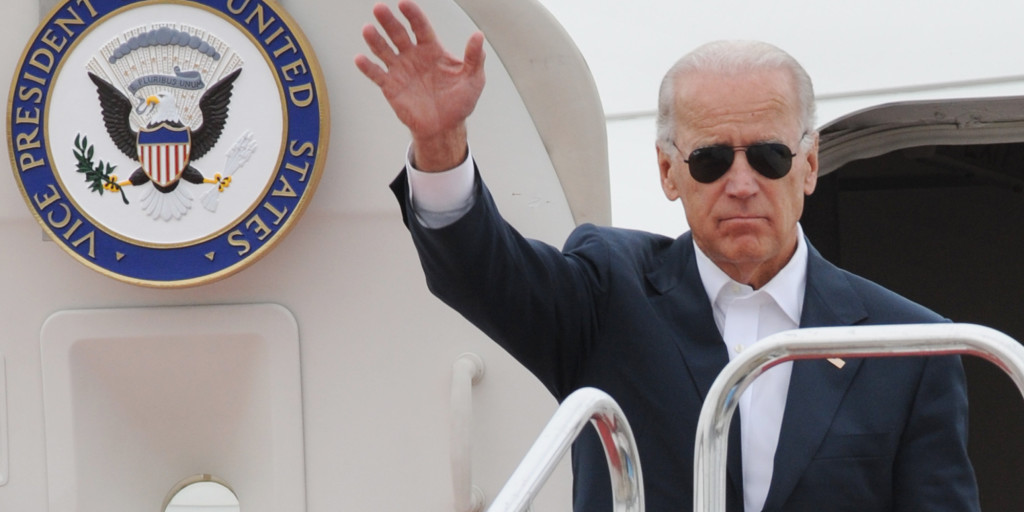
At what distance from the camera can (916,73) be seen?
351 cm

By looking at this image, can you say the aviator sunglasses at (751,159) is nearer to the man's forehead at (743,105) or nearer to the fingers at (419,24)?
the man's forehead at (743,105)

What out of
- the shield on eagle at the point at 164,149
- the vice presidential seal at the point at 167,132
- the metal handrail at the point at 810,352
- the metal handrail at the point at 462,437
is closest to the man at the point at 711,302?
the metal handrail at the point at 810,352

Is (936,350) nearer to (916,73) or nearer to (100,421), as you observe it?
(100,421)

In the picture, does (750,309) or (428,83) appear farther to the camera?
(750,309)

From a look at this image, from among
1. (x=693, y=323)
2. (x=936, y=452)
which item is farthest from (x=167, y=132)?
(x=936, y=452)

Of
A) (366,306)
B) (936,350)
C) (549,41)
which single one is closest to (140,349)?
(366,306)

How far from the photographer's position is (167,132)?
243cm

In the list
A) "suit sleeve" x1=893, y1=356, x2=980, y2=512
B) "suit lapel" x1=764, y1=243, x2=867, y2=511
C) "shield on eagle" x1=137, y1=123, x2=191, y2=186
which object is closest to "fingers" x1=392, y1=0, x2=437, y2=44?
"suit lapel" x1=764, y1=243, x2=867, y2=511

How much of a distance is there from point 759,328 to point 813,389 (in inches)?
4.5

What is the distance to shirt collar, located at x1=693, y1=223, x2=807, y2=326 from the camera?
5.74ft

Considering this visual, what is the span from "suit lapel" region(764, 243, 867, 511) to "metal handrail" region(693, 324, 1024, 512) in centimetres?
12

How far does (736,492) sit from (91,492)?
1343 mm

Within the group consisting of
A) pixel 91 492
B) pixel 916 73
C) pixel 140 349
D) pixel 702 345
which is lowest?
pixel 91 492

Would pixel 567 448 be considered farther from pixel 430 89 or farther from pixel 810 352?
pixel 430 89
